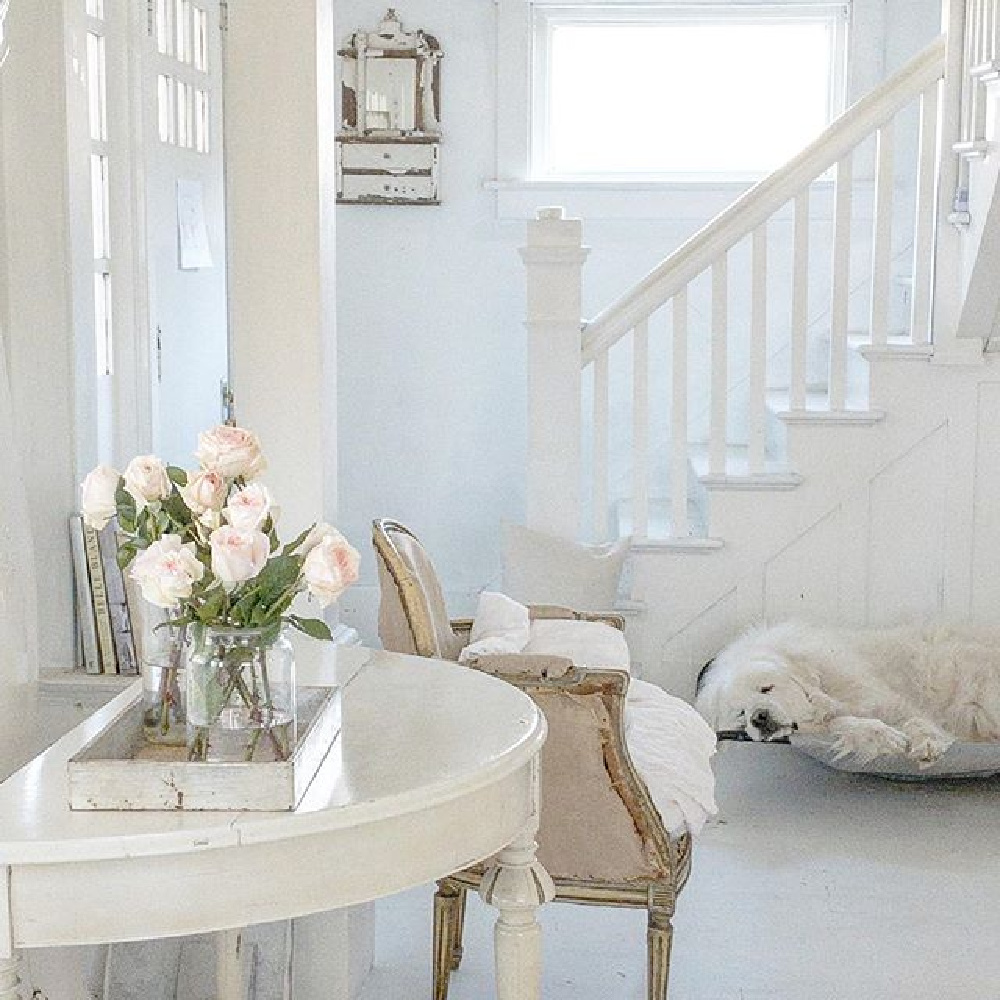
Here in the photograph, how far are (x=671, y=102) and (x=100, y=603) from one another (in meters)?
3.62

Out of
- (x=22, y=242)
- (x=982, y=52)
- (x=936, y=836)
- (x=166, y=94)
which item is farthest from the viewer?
(x=982, y=52)

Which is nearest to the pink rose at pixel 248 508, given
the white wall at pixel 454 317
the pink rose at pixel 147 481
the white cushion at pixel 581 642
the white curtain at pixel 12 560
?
the pink rose at pixel 147 481

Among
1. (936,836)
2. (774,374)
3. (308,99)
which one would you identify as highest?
(308,99)

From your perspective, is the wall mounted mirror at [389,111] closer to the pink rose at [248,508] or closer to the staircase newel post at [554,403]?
the staircase newel post at [554,403]

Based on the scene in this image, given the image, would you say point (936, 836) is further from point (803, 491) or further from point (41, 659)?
point (41, 659)

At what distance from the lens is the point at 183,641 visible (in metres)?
1.90

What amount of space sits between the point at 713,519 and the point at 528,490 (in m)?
0.55

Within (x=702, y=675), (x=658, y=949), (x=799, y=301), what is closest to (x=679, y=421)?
(x=799, y=301)

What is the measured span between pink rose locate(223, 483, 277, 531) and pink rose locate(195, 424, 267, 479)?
0.08m

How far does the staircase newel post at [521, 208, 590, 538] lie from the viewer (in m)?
4.59

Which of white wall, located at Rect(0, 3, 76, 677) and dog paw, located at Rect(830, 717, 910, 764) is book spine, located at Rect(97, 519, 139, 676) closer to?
white wall, located at Rect(0, 3, 76, 677)

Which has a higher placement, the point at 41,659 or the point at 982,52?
the point at 982,52

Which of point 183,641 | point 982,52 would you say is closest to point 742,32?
point 982,52

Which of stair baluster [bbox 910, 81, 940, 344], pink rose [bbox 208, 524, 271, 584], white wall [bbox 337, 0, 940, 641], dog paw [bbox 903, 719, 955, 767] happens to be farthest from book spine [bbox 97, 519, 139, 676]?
white wall [bbox 337, 0, 940, 641]
